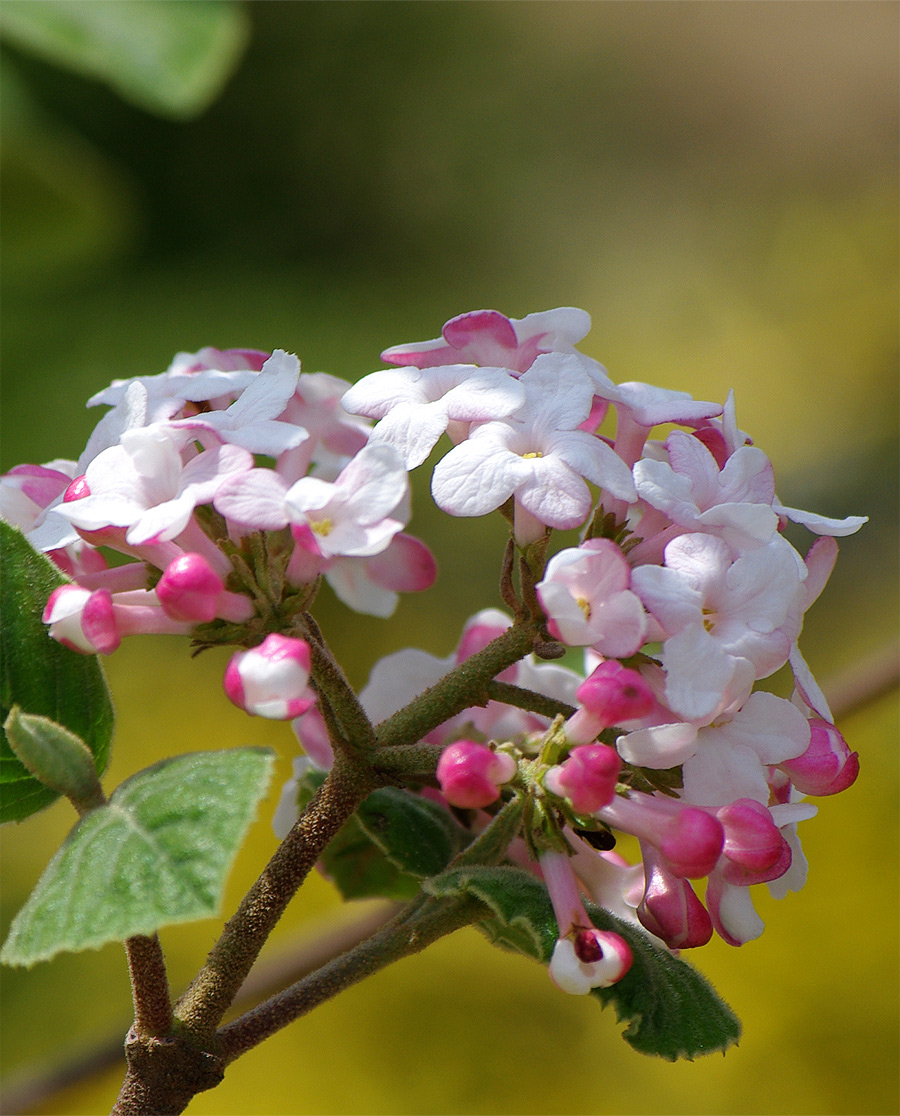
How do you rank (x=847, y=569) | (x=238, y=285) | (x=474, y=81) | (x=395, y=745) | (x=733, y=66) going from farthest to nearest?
1. (x=733, y=66)
2. (x=474, y=81)
3. (x=238, y=285)
4. (x=847, y=569)
5. (x=395, y=745)

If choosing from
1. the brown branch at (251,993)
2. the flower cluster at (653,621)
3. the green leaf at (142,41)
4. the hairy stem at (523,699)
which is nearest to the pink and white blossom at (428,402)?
the flower cluster at (653,621)

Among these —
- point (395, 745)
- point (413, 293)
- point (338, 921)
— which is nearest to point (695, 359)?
point (413, 293)

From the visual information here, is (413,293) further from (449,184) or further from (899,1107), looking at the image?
(899,1107)

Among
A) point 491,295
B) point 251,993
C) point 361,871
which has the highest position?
point 361,871

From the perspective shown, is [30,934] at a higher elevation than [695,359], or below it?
higher

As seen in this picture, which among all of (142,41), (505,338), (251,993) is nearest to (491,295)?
(142,41)

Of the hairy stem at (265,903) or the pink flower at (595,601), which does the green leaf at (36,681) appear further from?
the pink flower at (595,601)

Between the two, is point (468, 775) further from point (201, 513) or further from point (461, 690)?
point (201, 513)

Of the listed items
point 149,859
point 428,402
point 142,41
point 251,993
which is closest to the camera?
point 149,859
